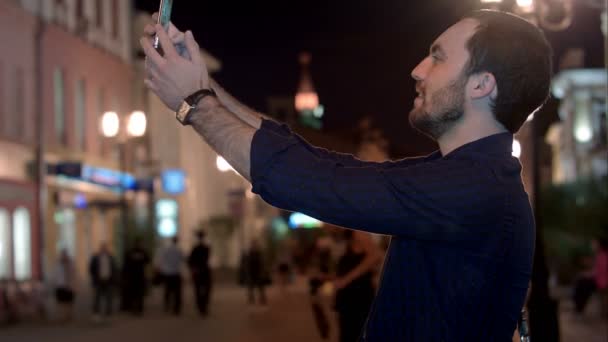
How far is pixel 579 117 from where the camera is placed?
73500mm

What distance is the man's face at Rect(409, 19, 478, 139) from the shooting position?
2580 millimetres

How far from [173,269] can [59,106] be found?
14.0 metres

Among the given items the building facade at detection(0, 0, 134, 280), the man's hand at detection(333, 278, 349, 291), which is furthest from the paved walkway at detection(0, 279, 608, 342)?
the man's hand at detection(333, 278, 349, 291)

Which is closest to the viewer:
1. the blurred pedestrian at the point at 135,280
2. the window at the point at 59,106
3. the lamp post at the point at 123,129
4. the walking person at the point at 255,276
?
the blurred pedestrian at the point at 135,280

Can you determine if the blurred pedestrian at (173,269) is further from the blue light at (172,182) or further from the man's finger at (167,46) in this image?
the blue light at (172,182)

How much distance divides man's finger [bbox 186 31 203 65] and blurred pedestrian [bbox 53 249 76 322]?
2221 cm

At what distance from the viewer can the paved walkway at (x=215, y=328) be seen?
771 inches

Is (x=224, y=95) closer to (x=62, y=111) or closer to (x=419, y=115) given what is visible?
(x=419, y=115)

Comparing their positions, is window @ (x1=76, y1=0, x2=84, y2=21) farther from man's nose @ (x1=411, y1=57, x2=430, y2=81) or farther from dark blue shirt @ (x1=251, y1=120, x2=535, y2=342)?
dark blue shirt @ (x1=251, y1=120, x2=535, y2=342)

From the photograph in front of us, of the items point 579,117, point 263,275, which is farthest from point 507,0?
point 579,117

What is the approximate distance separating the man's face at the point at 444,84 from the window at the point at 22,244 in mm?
32266

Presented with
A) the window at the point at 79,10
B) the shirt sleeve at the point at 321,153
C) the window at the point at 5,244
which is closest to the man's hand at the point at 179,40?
the shirt sleeve at the point at 321,153

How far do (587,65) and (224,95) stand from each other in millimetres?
75193

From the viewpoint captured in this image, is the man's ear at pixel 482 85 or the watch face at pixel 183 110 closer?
the watch face at pixel 183 110
